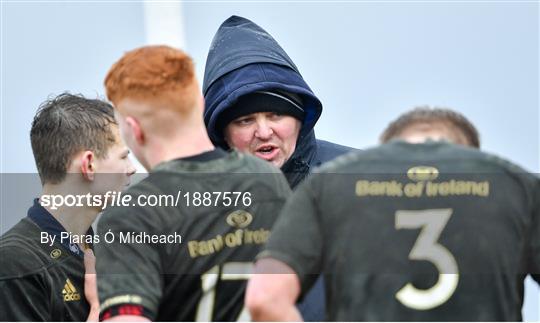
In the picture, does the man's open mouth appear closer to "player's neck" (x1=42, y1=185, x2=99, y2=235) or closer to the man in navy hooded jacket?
the man in navy hooded jacket

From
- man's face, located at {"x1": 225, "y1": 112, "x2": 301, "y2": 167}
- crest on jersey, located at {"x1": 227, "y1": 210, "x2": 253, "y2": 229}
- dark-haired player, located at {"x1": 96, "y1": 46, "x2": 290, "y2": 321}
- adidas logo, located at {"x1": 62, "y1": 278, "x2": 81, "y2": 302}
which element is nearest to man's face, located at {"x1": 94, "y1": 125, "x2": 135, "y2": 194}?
adidas logo, located at {"x1": 62, "y1": 278, "x2": 81, "y2": 302}

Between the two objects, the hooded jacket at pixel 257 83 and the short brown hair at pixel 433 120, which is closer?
the short brown hair at pixel 433 120

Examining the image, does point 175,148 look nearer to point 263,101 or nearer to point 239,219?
point 239,219

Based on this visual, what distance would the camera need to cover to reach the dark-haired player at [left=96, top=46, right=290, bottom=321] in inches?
163

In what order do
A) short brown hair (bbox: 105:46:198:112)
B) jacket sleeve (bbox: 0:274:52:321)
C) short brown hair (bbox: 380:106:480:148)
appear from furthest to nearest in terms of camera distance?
jacket sleeve (bbox: 0:274:52:321) < short brown hair (bbox: 105:46:198:112) < short brown hair (bbox: 380:106:480:148)

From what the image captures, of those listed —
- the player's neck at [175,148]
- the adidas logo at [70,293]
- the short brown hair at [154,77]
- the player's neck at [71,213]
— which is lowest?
the adidas logo at [70,293]

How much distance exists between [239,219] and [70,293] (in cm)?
149

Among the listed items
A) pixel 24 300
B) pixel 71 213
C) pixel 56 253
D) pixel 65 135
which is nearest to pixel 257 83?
pixel 65 135

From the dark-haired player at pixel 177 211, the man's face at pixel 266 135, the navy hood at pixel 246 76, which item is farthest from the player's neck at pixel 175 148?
the navy hood at pixel 246 76

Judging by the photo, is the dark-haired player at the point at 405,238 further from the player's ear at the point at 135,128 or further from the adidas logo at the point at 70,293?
the adidas logo at the point at 70,293

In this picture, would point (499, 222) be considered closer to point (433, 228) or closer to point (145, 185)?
point (433, 228)

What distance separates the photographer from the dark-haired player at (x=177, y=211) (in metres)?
4.13

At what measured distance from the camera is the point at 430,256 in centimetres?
386

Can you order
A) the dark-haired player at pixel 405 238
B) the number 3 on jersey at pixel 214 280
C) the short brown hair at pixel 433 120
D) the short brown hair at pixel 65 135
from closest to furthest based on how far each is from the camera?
the dark-haired player at pixel 405 238 < the short brown hair at pixel 433 120 < the number 3 on jersey at pixel 214 280 < the short brown hair at pixel 65 135
